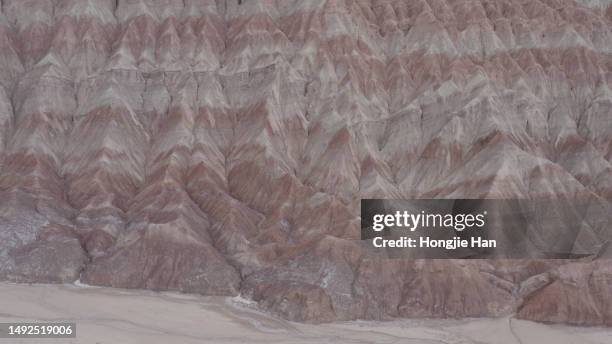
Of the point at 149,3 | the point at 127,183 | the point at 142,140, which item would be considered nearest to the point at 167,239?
the point at 127,183

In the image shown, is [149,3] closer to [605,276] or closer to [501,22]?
[501,22]

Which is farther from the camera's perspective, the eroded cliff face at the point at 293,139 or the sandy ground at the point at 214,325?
the eroded cliff face at the point at 293,139

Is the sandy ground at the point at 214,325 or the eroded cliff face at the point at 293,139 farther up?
the eroded cliff face at the point at 293,139

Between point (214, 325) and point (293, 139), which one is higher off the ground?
point (293, 139)

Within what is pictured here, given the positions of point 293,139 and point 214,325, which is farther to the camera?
point 293,139
